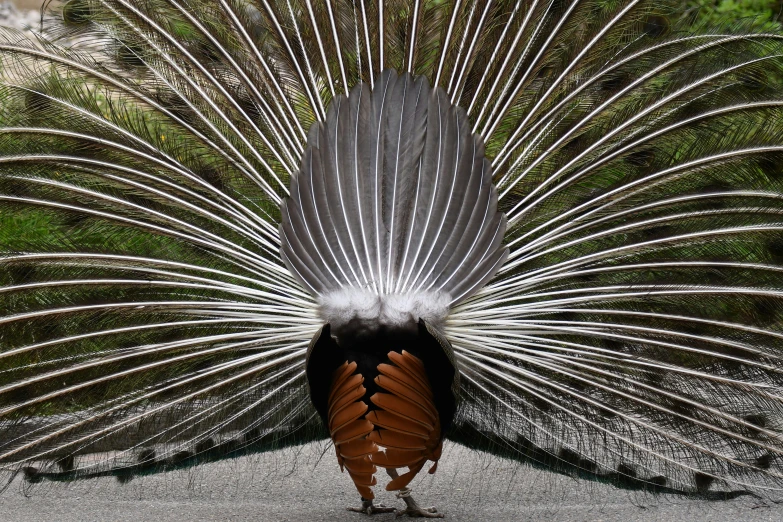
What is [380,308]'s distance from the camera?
3.88m

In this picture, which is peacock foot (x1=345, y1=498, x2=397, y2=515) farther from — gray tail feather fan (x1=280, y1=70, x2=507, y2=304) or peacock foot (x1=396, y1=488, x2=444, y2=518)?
gray tail feather fan (x1=280, y1=70, x2=507, y2=304)

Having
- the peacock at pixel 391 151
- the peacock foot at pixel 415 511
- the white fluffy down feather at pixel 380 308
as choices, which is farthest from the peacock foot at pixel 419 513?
the white fluffy down feather at pixel 380 308

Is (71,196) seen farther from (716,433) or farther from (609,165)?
(716,433)

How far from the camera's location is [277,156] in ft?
15.2

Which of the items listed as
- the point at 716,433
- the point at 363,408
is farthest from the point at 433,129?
the point at 716,433

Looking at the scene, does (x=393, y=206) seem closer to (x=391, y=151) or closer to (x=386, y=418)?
(x=391, y=151)

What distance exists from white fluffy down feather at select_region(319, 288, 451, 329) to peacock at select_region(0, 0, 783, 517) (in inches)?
10.4

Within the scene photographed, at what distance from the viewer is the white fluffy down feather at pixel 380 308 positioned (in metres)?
3.84

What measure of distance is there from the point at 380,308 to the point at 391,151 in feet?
2.60

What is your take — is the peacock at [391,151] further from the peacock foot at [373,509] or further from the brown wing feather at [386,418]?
the brown wing feather at [386,418]

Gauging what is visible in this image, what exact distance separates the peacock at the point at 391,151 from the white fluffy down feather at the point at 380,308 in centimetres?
26

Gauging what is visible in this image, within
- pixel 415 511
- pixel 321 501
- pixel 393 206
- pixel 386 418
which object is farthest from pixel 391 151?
pixel 321 501

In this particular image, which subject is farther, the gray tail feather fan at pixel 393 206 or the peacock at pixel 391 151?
the peacock at pixel 391 151

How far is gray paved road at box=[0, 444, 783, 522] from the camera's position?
4777mm
